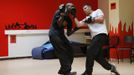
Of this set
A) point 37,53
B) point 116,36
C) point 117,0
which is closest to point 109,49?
point 116,36

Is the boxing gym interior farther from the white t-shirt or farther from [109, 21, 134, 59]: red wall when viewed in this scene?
the white t-shirt

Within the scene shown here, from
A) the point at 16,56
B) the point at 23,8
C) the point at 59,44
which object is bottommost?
the point at 16,56

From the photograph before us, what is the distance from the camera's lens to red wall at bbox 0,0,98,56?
1112 cm

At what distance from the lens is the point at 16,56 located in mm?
11312

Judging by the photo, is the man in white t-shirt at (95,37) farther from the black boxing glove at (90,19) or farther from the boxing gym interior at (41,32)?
the boxing gym interior at (41,32)

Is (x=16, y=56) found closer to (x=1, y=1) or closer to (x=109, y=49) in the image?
(x=1, y=1)

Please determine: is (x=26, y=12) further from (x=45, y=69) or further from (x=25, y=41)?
(x=45, y=69)

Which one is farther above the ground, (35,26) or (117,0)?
(117,0)

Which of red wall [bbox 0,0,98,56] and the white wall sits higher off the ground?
red wall [bbox 0,0,98,56]

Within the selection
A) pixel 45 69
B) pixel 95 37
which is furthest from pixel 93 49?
pixel 45 69

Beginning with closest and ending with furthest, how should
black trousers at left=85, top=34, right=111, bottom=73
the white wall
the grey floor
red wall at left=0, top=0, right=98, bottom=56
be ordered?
black trousers at left=85, top=34, right=111, bottom=73 → the grey floor → red wall at left=0, top=0, right=98, bottom=56 → the white wall

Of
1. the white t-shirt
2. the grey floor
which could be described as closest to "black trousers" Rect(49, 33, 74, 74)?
the white t-shirt

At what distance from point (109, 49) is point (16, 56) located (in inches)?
141

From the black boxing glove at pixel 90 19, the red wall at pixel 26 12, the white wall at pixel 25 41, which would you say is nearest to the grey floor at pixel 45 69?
the black boxing glove at pixel 90 19
